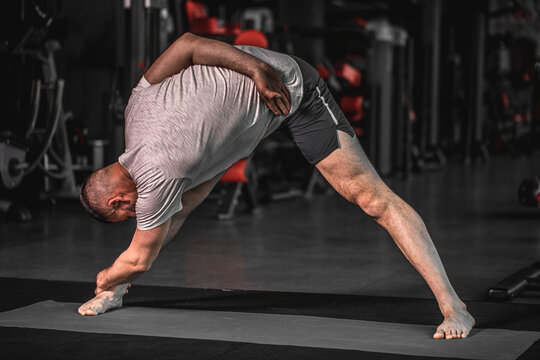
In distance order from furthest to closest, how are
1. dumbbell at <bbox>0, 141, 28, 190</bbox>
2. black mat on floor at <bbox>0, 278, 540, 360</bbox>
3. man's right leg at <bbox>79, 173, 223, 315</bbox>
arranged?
dumbbell at <bbox>0, 141, 28, 190</bbox>
man's right leg at <bbox>79, 173, 223, 315</bbox>
black mat on floor at <bbox>0, 278, 540, 360</bbox>

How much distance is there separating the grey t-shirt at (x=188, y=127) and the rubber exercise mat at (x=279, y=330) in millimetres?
378

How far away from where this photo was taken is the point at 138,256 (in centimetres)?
262

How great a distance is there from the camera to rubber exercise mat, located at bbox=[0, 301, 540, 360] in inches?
94.4

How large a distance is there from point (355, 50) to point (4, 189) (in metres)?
5.30

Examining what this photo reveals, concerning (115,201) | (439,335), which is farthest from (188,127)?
(439,335)

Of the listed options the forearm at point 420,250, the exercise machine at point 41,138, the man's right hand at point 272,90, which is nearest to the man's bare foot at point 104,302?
the man's right hand at point 272,90

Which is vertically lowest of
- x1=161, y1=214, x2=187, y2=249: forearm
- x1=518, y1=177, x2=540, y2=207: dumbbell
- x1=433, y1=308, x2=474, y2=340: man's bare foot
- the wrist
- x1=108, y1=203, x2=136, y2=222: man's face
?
x1=518, y1=177, x2=540, y2=207: dumbbell

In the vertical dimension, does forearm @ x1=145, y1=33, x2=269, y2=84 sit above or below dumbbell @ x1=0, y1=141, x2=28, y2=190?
above

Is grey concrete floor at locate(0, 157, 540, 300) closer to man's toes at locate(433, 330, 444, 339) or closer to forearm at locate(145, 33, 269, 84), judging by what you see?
man's toes at locate(433, 330, 444, 339)

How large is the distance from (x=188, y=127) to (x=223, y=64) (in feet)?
0.75

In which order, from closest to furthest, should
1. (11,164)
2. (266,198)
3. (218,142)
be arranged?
(218,142), (11,164), (266,198)

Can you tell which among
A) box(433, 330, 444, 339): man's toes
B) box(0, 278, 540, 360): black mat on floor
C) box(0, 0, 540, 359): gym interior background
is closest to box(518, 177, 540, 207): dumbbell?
box(0, 0, 540, 359): gym interior background

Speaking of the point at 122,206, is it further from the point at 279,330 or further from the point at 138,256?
the point at 279,330

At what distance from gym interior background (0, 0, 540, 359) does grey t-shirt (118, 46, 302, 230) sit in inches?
18.1
